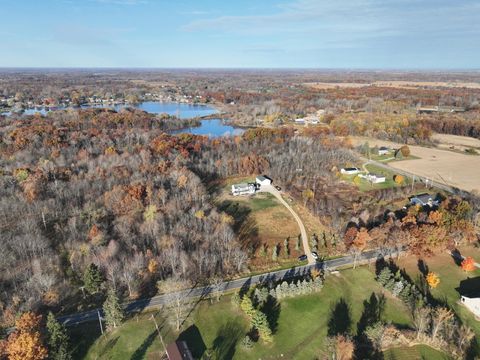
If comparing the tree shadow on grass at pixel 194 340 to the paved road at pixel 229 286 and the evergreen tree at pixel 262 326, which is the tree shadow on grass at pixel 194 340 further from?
the evergreen tree at pixel 262 326

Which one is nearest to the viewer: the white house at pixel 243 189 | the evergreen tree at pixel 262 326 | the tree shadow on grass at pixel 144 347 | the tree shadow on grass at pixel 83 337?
the tree shadow on grass at pixel 144 347

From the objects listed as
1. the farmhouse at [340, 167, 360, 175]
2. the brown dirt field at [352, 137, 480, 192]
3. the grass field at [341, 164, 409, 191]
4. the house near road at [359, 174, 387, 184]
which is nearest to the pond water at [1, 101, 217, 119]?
the farmhouse at [340, 167, 360, 175]

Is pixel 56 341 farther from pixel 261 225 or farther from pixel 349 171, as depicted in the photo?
pixel 349 171

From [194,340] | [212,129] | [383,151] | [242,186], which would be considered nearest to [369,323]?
[194,340]

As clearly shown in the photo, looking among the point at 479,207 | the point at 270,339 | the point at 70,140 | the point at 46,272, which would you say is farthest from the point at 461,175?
the point at 70,140

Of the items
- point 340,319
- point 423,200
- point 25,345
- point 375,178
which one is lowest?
point 340,319

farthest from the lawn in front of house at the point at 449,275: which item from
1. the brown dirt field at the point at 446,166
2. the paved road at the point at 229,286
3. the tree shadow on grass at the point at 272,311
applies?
the brown dirt field at the point at 446,166
